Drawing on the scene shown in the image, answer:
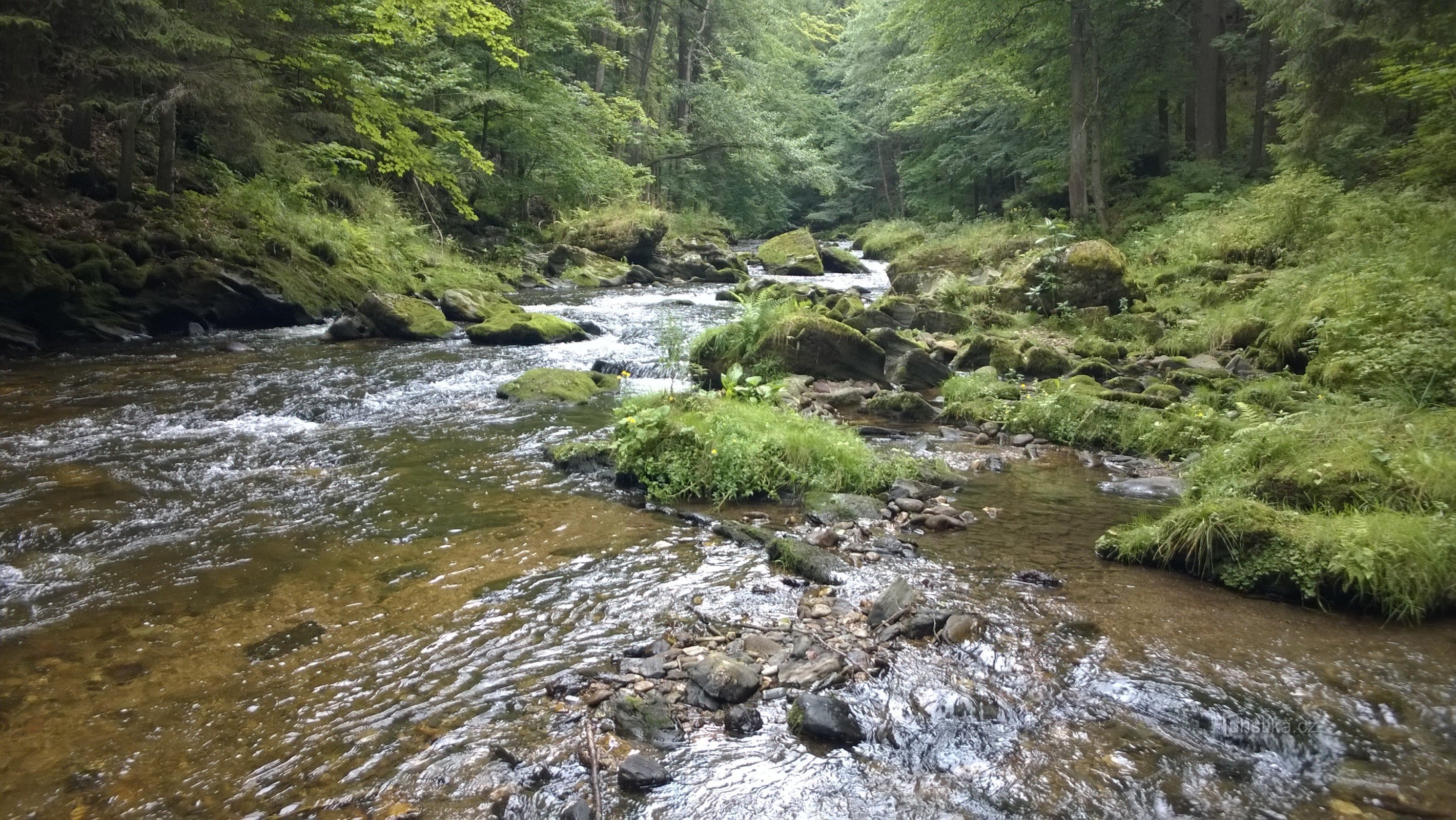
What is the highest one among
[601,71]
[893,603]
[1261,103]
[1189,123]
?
[601,71]

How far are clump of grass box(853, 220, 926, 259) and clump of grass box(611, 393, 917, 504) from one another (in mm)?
23843

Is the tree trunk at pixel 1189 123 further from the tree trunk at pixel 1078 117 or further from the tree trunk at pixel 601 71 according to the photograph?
the tree trunk at pixel 601 71

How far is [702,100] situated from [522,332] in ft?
80.5

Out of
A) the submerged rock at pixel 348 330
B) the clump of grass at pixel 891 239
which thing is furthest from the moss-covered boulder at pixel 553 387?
the clump of grass at pixel 891 239

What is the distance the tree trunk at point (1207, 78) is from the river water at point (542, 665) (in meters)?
19.4

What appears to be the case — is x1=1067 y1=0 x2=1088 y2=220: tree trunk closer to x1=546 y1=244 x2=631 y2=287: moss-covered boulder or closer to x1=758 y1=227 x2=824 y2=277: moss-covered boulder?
x1=758 y1=227 x2=824 y2=277: moss-covered boulder

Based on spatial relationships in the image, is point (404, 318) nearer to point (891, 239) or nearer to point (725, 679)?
point (725, 679)

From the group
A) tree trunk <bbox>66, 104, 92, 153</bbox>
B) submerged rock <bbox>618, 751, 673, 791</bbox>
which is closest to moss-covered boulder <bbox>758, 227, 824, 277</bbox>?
tree trunk <bbox>66, 104, 92, 153</bbox>

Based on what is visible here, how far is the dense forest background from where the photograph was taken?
43.2 ft

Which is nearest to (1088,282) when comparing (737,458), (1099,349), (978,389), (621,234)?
(1099,349)

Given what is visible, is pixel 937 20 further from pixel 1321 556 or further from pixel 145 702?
pixel 145 702

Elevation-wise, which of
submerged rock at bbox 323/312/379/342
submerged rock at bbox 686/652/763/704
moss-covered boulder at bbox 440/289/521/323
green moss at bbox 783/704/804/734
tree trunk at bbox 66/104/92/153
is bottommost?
green moss at bbox 783/704/804/734

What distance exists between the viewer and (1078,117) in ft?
67.5

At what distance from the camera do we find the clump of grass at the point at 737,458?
730cm
